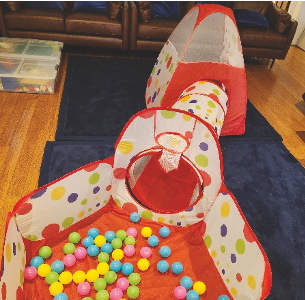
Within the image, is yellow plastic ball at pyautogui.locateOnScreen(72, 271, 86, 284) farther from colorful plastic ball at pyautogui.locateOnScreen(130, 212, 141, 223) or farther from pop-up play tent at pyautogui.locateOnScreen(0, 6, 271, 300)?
colorful plastic ball at pyautogui.locateOnScreen(130, 212, 141, 223)

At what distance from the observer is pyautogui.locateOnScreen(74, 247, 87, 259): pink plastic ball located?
4.52 feet

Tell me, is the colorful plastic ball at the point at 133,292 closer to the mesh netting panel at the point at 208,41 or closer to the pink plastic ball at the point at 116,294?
the pink plastic ball at the point at 116,294

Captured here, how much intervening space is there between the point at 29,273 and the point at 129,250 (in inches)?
16.9

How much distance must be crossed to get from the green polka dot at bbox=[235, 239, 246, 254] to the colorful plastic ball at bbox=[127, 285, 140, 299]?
441 millimetres

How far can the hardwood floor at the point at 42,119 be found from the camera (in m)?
1.71

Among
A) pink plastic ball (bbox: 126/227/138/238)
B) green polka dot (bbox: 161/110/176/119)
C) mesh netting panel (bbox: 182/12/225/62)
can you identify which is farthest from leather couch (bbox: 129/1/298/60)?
pink plastic ball (bbox: 126/227/138/238)

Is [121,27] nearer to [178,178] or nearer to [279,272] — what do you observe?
[178,178]

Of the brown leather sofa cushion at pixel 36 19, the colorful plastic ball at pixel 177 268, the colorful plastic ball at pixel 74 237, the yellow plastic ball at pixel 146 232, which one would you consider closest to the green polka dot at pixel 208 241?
the colorful plastic ball at pixel 177 268

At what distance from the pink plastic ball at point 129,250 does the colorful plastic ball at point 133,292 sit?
178mm

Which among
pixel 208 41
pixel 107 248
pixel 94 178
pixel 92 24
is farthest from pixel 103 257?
pixel 92 24

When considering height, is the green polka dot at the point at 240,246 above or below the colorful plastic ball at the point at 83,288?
above

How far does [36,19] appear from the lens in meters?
2.87

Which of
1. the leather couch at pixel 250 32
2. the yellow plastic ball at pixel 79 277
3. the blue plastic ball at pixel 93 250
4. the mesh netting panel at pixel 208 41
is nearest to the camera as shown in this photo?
the yellow plastic ball at pixel 79 277

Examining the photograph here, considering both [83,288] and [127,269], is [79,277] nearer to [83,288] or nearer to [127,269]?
[83,288]
